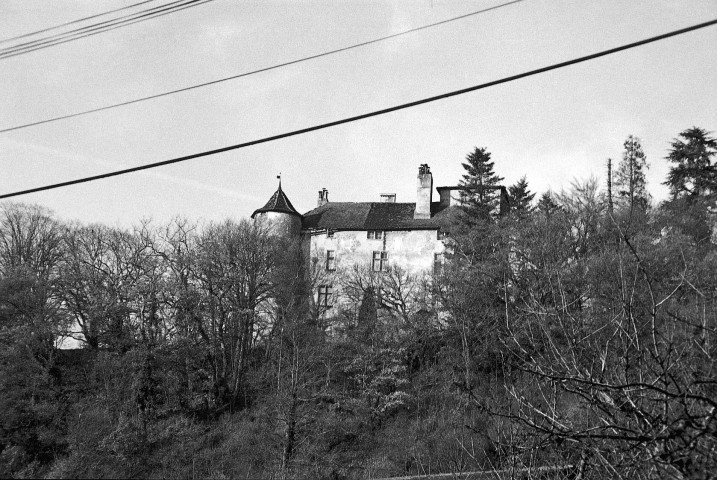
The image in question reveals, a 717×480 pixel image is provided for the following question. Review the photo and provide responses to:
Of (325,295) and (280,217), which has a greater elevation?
(280,217)

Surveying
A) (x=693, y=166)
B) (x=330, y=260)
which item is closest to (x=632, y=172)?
(x=693, y=166)

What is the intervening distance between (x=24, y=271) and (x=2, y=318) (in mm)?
3386

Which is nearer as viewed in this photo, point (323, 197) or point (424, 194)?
point (424, 194)

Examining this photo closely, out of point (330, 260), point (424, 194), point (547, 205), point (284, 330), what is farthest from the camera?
point (424, 194)

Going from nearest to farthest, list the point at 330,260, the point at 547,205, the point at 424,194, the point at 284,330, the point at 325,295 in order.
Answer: the point at 284,330
the point at 547,205
the point at 325,295
the point at 330,260
the point at 424,194

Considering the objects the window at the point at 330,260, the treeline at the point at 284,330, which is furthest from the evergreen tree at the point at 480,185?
the window at the point at 330,260

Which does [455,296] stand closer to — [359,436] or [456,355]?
[456,355]

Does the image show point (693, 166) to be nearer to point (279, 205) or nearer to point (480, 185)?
point (480, 185)

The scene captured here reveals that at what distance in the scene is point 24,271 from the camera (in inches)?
1393

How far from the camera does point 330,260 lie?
156 feet

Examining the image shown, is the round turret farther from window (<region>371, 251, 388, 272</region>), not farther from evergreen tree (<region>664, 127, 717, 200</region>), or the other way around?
evergreen tree (<region>664, 127, 717, 200</region>)

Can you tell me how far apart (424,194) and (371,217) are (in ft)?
13.4

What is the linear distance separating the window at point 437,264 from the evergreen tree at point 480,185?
3693mm

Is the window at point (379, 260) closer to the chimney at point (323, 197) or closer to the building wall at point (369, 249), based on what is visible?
the building wall at point (369, 249)
